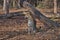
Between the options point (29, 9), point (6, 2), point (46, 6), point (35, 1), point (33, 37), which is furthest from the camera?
point (35, 1)

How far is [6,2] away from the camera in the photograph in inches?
661

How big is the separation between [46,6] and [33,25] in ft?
56.5

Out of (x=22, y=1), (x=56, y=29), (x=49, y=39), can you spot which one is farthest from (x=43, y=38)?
(x=22, y=1)

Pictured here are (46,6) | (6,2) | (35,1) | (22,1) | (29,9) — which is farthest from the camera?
(35,1)

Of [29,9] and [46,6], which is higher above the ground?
[29,9]

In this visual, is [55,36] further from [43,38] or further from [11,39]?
[11,39]

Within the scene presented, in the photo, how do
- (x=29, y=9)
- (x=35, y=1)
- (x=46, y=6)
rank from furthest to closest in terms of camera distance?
(x=35, y=1) < (x=46, y=6) < (x=29, y=9)

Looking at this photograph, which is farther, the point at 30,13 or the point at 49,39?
the point at 30,13

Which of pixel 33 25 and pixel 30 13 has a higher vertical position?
pixel 30 13

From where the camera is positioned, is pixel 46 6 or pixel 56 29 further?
pixel 46 6

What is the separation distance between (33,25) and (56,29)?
44.8 inches

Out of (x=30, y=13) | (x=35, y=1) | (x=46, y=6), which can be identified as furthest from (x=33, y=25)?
(x=35, y=1)

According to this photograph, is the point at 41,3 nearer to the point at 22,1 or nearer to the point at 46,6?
the point at 46,6

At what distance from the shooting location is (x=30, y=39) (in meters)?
7.41
